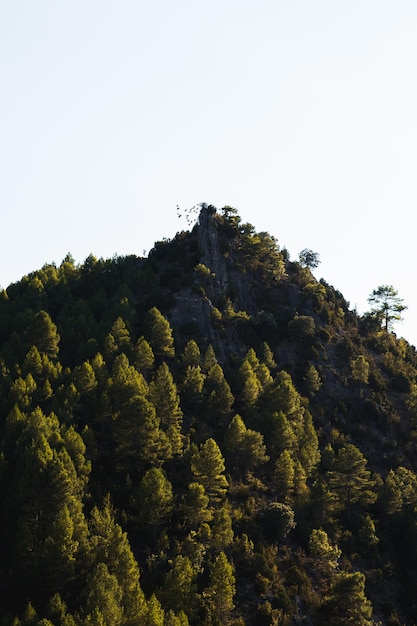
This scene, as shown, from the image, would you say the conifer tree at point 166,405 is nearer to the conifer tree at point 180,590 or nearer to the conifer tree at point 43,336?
the conifer tree at point 180,590

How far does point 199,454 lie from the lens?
6103 cm

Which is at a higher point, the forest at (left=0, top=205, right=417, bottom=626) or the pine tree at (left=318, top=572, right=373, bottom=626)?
the forest at (left=0, top=205, right=417, bottom=626)

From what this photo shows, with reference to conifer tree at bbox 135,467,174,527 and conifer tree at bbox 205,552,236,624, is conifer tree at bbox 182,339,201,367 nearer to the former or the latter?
conifer tree at bbox 135,467,174,527

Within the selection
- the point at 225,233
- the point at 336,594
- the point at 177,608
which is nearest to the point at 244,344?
the point at 225,233

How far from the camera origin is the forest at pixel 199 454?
1863 inches

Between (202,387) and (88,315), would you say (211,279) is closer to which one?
(88,315)

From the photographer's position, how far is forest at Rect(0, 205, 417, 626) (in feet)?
155

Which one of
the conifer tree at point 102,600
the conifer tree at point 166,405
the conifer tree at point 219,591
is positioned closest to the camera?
the conifer tree at point 102,600

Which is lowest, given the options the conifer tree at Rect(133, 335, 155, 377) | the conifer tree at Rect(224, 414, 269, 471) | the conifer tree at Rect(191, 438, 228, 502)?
the conifer tree at Rect(191, 438, 228, 502)

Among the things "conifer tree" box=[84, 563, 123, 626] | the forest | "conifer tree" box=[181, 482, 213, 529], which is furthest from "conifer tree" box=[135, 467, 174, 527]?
"conifer tree" box=[84, 563, 123, 626]

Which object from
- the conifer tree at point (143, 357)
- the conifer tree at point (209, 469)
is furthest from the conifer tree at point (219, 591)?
the conifer tree at point (143, 357)

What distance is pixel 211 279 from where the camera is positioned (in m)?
108

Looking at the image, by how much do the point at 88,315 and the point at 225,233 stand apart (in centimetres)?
4237

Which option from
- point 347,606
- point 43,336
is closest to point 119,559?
point 347,606
